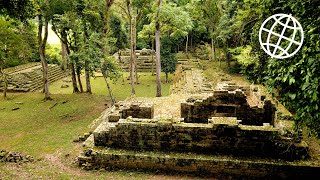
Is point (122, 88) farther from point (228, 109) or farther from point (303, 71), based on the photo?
point (303, 71)

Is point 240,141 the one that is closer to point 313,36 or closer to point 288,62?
point 288,62

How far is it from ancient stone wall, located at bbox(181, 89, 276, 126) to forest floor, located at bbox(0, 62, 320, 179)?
1929 millimetres

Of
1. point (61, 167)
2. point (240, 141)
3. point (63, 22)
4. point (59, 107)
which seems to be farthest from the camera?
point (59, 107)

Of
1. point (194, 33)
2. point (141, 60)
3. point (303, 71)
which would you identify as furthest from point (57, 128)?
point (194, 33)

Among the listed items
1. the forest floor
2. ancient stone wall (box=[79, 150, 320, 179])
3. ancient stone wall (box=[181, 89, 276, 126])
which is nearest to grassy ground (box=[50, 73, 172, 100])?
the forest floor

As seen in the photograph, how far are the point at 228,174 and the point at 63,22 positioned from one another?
1373cm

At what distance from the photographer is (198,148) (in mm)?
9383

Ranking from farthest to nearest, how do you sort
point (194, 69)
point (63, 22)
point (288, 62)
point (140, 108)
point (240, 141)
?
1. point (194, 69)
2. point (63, 22)
3. point (140, 108)
4. point (240, 141)
5. point (288, 62)

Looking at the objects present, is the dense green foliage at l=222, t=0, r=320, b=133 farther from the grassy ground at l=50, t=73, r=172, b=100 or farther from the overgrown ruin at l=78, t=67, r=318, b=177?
the grassy ground at l=50, t=73, r=172, b=100

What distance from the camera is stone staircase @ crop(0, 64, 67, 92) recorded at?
24781mm

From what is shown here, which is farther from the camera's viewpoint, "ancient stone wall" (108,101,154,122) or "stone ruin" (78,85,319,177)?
"ancient stone wall" (108,101,154,122)

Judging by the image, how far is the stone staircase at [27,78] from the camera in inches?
976

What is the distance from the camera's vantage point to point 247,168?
8781 mm

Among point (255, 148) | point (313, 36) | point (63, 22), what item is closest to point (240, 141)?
point (255, 148)
